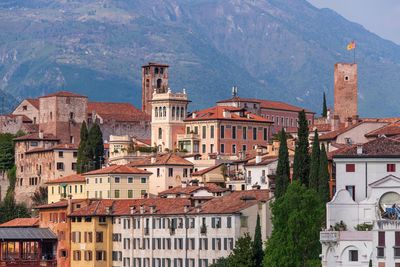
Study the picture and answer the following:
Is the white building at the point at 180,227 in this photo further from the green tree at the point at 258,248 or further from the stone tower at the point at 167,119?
the stone tower at the point at 167,119

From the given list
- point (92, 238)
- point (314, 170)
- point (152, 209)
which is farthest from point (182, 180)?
point (314, 170)

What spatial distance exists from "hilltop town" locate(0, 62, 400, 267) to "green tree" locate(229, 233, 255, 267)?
2.93 ft

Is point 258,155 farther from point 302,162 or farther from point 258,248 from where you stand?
point 258,248

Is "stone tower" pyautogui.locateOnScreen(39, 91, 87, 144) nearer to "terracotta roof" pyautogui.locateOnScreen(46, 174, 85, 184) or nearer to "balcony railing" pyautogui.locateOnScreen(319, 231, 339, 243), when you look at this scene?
"terracotta roof" pyautogui.locateOnScreen(46, 174, 85, 184)

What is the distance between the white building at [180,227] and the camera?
11012 cm

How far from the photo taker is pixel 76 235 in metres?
130

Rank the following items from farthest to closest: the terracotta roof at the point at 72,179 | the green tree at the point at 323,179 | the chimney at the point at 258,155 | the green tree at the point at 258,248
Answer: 1. the terracotta roof at the point at 72,179
2. the chimney at the point at 258,155
3. the green tree at the point at 258,248
4. the green tree at the point at 323,179

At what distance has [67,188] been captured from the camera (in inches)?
5802

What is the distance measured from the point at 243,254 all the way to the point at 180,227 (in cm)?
1661

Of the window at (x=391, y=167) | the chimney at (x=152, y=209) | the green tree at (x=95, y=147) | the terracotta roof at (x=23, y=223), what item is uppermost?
the green tree at (x=95, y=147)

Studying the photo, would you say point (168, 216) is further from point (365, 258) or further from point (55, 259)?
point (365, 258)

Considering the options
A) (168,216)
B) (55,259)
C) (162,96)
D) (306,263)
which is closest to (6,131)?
(162,96)

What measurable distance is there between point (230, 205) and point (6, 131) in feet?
265

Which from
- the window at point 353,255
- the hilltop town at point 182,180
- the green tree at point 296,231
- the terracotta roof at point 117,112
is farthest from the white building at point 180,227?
the terracotta roof at point 117,112
